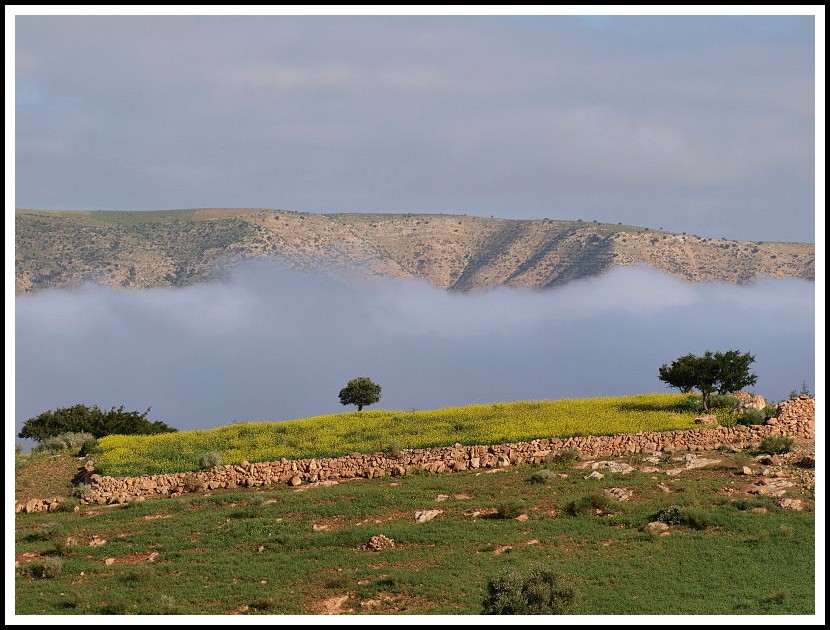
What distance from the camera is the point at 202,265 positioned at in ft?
527

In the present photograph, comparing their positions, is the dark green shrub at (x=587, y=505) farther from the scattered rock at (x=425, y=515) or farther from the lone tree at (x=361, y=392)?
the lone tree at (x=361, y=392)

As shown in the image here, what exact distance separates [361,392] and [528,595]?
33.2 metres

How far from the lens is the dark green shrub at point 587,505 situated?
34.8 m

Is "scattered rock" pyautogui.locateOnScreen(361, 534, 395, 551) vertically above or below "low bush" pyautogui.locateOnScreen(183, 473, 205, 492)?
below

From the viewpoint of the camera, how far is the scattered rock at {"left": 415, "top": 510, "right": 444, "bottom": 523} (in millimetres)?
34969

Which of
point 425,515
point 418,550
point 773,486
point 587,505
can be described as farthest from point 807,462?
point 418,550

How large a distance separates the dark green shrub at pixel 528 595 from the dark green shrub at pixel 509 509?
7080 mm

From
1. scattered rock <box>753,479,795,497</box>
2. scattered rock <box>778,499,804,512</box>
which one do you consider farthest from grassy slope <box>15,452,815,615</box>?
scattered rock <box>753,479,795,497</box>

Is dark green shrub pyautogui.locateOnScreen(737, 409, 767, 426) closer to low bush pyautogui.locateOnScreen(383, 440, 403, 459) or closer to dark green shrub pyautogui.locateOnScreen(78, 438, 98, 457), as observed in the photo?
low bush pyautogui.locateOnScreen(383, 440, 403, 459)

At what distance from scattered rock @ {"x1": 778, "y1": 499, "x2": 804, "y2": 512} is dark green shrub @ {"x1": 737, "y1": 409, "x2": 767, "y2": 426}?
30.8 feet

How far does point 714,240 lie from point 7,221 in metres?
151

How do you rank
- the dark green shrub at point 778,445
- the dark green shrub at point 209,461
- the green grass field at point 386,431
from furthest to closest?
the green grass field at point 386,431
the dark green shrub at point 209,461
the dark green shrub at point 778,445

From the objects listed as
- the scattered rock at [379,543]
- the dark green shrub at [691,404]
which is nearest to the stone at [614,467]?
the dark green shrub at [691,404]

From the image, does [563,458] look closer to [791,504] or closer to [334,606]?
[791,504]
